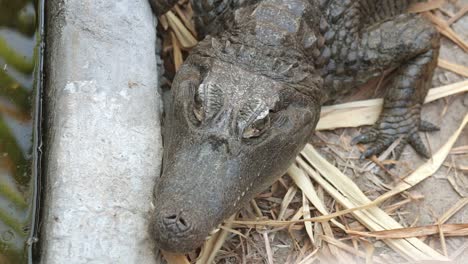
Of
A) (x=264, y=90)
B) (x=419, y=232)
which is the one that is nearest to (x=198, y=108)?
(x=264, y=90)

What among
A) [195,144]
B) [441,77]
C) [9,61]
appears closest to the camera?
[195,144]

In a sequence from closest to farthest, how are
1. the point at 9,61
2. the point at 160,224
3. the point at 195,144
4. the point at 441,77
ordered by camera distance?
1. the point at 160,224
2. the point at 195,144
3. the point at 9,61
4. the point at 441,77

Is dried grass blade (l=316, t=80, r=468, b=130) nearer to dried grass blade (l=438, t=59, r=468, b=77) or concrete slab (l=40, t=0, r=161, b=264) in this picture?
dried grass blade (l=438, t=59, r=468, b=77)

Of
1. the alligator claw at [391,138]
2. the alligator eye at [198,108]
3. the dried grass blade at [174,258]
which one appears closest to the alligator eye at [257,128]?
the alligator eye at [198,108]

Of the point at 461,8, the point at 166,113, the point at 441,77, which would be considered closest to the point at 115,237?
the point at 166,113

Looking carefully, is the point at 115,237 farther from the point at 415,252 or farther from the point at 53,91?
the point at 415,252

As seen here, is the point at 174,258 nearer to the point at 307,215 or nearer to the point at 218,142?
the point at 218,142

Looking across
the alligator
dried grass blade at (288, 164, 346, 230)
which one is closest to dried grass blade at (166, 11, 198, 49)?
the alligator
